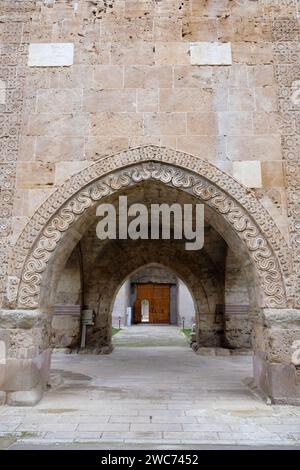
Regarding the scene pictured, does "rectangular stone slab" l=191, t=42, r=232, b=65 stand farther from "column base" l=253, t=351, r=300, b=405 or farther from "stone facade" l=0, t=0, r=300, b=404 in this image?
"column base" l=253, t=351, r=300, b=405

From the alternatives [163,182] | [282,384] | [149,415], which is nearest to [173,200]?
[163,182]

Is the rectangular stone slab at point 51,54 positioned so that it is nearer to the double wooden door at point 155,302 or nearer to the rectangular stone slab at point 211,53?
the rectangular stone slab at point 211,53

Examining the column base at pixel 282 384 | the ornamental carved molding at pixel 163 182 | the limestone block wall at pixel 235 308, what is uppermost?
the ornamental carved molding at pixel 163 182

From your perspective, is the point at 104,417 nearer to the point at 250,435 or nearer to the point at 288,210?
the point at 250,435

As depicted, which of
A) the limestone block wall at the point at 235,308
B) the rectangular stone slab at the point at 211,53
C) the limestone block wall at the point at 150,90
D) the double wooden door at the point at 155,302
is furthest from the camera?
the double wooden door at the point at 155,302

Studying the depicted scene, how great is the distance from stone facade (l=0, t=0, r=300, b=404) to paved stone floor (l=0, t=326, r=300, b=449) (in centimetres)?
38

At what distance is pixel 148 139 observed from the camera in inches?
167

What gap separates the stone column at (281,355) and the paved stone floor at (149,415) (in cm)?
16

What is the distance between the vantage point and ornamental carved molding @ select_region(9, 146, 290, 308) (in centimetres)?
386

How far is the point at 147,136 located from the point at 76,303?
4734 millimetres

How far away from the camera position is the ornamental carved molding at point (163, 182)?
386cm

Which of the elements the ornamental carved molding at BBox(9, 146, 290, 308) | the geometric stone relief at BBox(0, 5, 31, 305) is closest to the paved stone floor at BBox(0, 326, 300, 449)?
the ornamental carved molding at BBox(9, 146, 290, 308)

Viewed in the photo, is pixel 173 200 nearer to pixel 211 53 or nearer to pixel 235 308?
pixel 211 53

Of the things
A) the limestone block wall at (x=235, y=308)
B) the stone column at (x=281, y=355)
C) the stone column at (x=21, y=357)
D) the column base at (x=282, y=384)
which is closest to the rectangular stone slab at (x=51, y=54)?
the stone column at (x=21, y=357)
